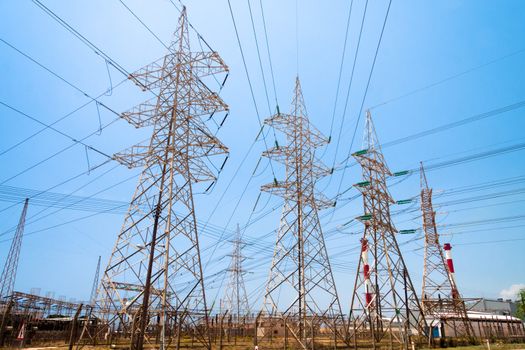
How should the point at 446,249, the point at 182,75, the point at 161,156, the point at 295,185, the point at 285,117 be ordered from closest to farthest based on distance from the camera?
the point at 161,156 < the point at 182,75 < the point at 295,185 < the point at 285,117 < the point at 446,249

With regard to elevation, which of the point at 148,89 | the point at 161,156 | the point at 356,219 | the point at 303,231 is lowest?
the point at 303,231

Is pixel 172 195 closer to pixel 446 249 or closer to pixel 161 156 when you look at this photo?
pixel 161 156

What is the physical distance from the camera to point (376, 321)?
82.1ft

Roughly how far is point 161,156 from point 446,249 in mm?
36839

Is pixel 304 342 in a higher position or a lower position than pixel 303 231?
lower

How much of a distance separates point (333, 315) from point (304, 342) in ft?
9.12

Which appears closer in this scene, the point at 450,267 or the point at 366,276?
the point at 366,276

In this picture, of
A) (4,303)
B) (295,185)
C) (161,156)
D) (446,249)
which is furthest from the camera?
(446,249)

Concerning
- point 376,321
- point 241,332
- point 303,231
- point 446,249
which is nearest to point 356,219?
point 303,231

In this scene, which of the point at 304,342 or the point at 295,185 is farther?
the point at 295,185

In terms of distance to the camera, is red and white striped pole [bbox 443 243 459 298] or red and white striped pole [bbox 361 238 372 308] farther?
red and white striped pole [bbox 443 243 459 298]

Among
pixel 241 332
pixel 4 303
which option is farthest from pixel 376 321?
pixel 4 303

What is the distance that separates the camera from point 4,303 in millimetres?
31391

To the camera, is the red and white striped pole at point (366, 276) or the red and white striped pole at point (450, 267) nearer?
the red and white striped pole at point (366, 276)
